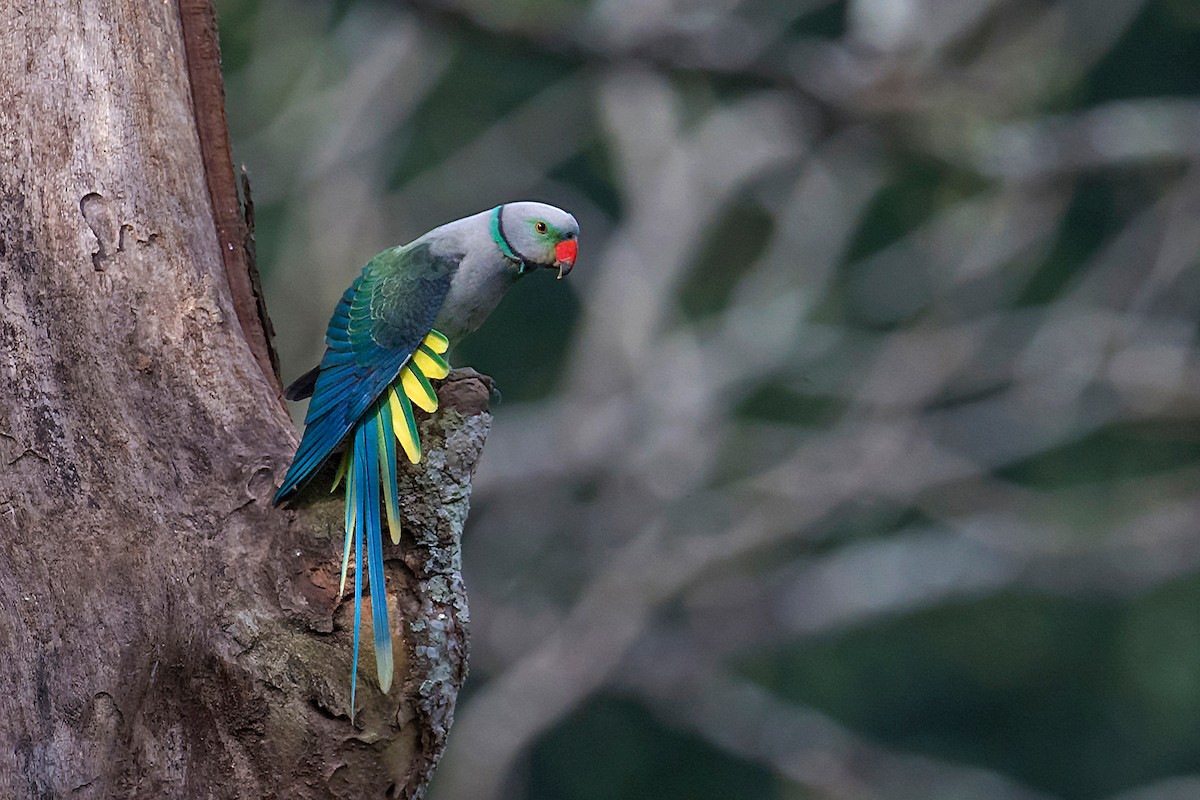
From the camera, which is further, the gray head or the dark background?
the dark background

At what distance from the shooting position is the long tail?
1.56 m

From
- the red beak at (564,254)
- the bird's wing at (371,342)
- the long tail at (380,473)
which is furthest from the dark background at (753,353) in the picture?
the long tail at (380,473)

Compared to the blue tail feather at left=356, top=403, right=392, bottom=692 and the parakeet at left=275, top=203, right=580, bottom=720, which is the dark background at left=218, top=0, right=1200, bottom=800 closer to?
the parakeet at left=275, top=203, right=580, bottom=720

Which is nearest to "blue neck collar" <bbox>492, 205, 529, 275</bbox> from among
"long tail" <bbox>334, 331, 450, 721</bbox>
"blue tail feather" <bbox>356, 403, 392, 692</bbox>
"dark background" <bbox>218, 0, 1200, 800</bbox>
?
"long tail" <bbox>334, 331, 450, 721</bbox>

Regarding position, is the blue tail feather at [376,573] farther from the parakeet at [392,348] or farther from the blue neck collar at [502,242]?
the blue neck collar at [502,242]

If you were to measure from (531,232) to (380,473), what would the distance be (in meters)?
0.38

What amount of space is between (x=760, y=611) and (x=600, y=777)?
3282 millimetres

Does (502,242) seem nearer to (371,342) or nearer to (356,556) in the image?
(371,342)

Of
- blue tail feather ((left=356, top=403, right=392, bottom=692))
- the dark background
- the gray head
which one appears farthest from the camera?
the dark background

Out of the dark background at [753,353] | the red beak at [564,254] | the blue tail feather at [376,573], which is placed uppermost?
the red beak at [564,254]

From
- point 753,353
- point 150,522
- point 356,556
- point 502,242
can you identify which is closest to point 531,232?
point 502,242

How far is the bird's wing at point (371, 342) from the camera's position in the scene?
1616 millimetres

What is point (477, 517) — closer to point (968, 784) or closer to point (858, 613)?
point (858, 613)

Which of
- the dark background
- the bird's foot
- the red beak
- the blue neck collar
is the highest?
the blue neck collar
